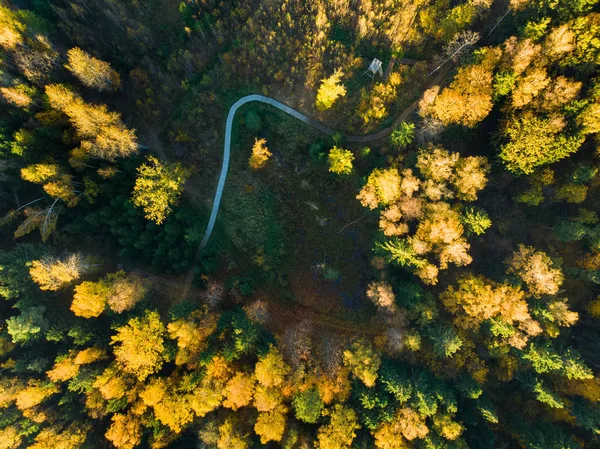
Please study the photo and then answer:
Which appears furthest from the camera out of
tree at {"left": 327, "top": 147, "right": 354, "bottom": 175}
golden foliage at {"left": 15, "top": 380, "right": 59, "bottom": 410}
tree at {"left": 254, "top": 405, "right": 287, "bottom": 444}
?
tree at {"left": 327, "top": 147, "right": 354, "bottom": 175}

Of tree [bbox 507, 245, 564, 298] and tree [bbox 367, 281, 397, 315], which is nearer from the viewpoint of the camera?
tree [bbox 507, 245, 564, 298]

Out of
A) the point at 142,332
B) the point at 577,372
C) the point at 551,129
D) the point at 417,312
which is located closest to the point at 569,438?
the point at 577,372

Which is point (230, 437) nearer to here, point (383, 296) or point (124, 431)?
point (124, 431)

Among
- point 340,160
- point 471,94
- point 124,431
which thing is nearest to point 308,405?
point 124,431

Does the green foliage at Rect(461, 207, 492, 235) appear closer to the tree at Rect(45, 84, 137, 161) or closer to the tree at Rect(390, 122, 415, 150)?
the tree at Rect(390, 122, 415, 150)

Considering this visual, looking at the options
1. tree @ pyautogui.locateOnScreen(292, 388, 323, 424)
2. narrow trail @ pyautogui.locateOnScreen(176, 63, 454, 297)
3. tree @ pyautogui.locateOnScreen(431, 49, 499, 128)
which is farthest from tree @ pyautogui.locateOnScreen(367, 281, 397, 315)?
tree @ pyautogui.locateOnScreen(431, 49, 499, 128)

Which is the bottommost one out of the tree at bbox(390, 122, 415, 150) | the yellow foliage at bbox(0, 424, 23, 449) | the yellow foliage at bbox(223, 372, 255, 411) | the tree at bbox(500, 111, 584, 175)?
the yellow foliage at bbox(0, 424, 23, 449)
